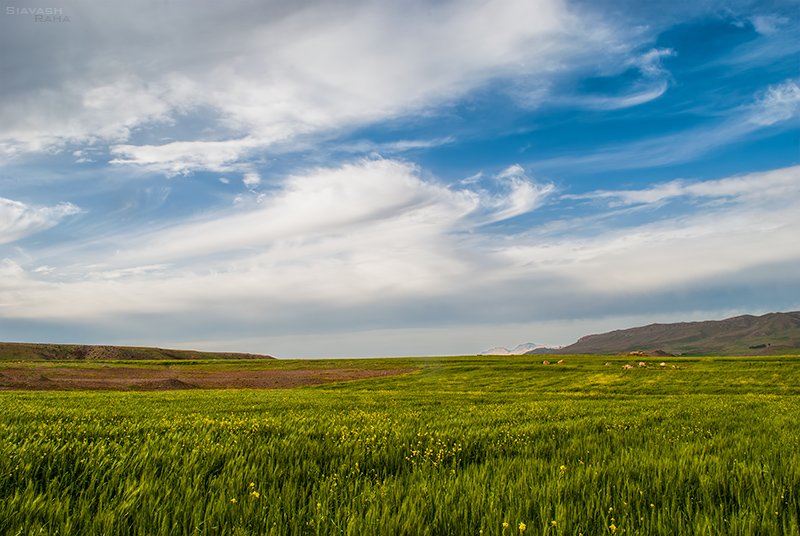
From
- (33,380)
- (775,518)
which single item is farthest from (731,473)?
(33,380)

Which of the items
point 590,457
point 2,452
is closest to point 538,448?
point 590,457

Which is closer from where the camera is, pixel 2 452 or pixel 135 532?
pixel 135 532

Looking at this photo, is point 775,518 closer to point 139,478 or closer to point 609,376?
point 139,478

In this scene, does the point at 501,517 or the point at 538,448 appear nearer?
the point at 501,517

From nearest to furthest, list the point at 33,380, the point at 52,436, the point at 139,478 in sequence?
the point at 139,478 < the point at 52,436 < the point at 33,380

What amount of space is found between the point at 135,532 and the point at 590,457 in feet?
20.8

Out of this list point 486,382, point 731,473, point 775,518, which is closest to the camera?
point 775,518

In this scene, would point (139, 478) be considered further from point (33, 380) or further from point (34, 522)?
point (33, 380)

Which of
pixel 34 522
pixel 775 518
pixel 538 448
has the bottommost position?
pixel 538 448

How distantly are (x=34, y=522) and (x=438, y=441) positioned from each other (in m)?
5.40

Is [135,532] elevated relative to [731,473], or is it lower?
elevated

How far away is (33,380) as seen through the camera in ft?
163

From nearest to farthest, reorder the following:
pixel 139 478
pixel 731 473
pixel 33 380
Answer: pixel 139 478 < pixel 731 473 < pixel 33 380

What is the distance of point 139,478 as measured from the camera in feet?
14.8
